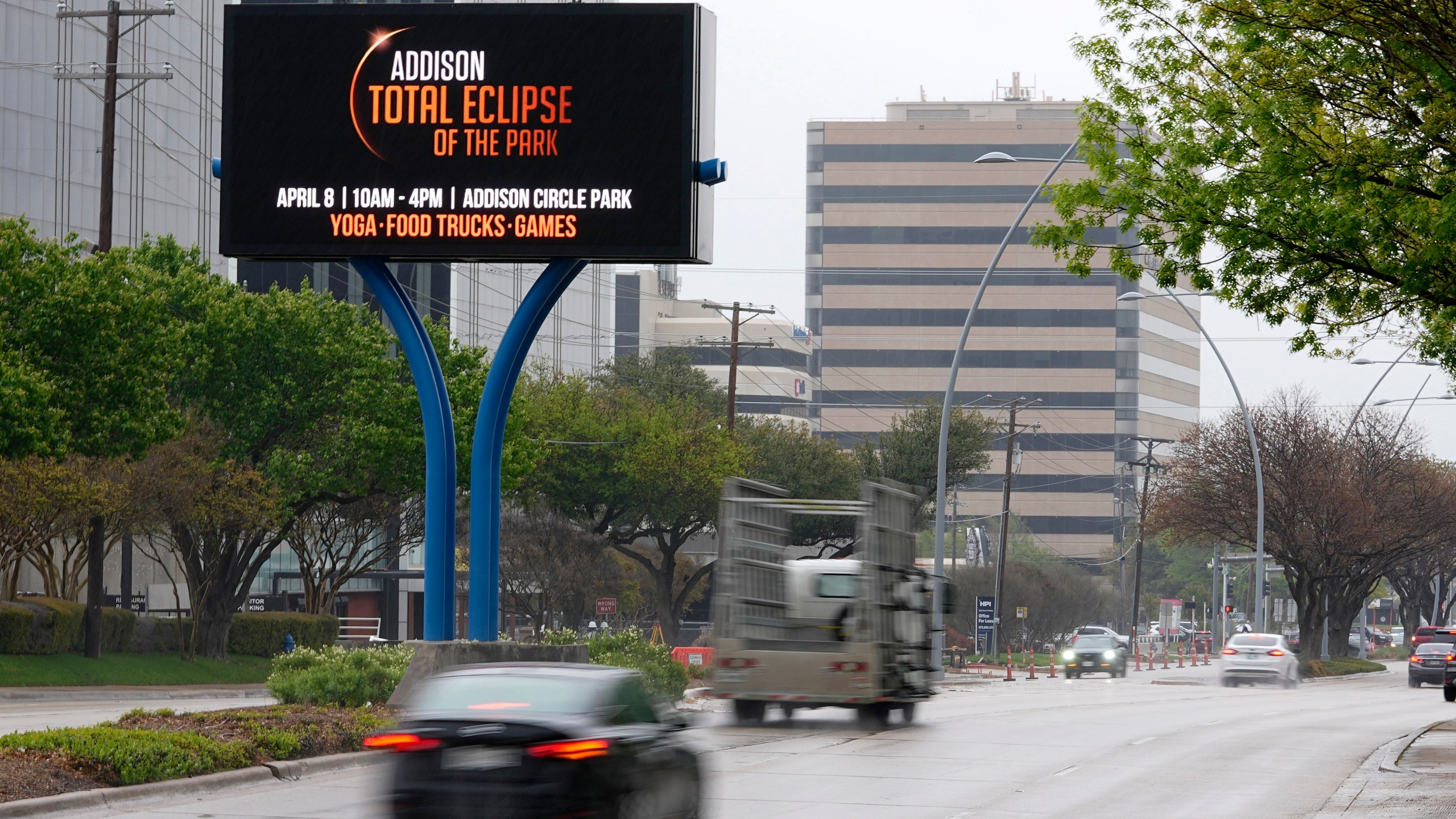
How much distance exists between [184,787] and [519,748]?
589 centimetres

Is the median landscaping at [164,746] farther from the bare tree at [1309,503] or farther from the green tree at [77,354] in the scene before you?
the bare tree at [1309,503]

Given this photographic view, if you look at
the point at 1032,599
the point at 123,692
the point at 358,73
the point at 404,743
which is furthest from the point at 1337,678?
the point at 404,743

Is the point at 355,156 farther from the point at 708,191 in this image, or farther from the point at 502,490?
the point at 502,490

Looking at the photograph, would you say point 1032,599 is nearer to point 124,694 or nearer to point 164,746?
point 124,694

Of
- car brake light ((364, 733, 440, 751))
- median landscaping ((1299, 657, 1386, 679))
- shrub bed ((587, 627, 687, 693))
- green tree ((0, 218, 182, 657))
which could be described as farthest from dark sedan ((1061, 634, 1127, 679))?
car brake light ((364, 733, 440, 751))

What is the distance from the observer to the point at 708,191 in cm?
2044

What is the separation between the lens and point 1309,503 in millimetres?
57969

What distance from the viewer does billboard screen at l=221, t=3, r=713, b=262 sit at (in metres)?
19.8

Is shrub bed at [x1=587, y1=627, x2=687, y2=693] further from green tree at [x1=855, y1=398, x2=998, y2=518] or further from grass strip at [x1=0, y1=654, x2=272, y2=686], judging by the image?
green tree at [x1=855, y1=398, x2=998, y2=518]

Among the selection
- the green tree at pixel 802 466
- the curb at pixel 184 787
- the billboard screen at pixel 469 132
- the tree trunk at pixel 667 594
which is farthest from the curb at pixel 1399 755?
the green tree at pixel 802 466

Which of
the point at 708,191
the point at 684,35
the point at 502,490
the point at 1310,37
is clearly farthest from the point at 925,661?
the point at 502,490

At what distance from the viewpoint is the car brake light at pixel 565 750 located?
30.7 ft

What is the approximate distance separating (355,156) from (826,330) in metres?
128

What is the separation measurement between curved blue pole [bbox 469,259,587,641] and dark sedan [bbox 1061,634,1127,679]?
35.5 meters
